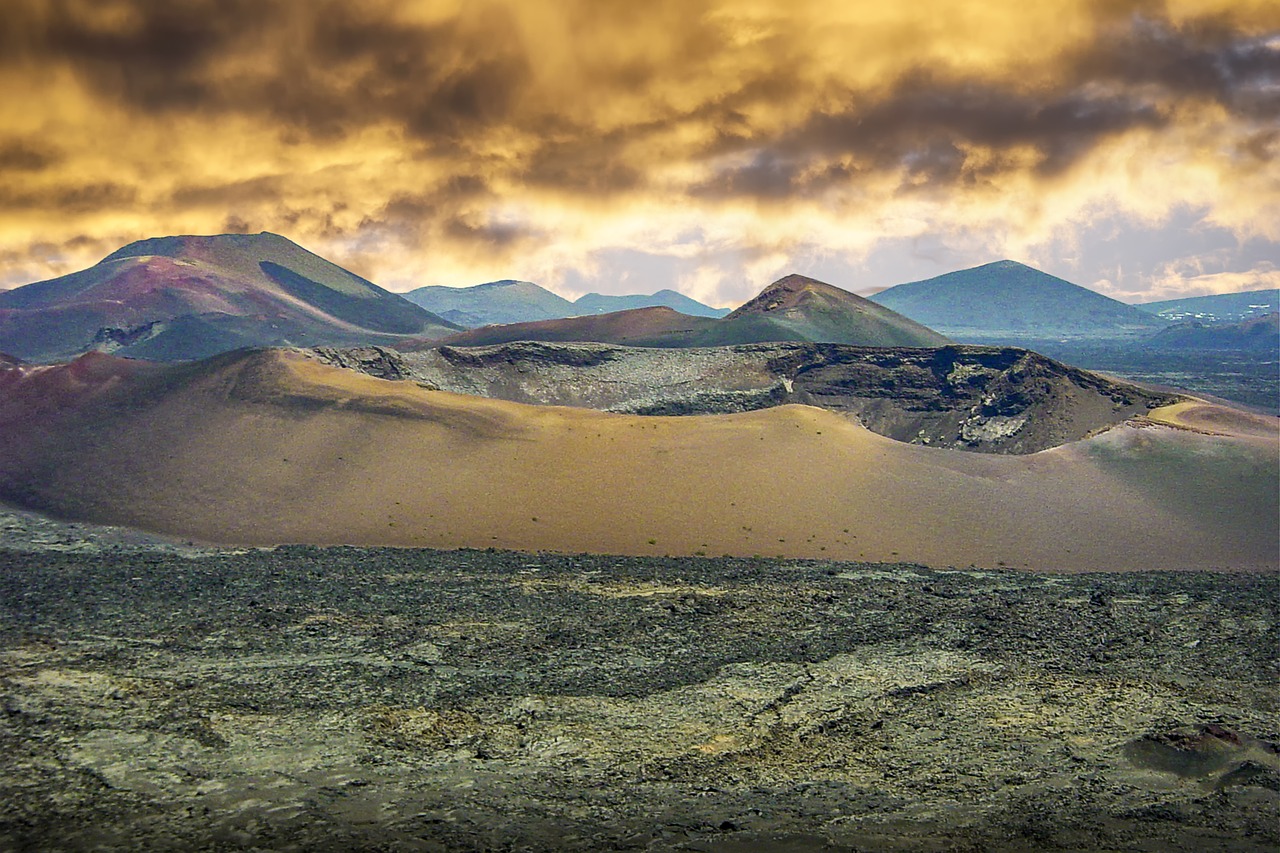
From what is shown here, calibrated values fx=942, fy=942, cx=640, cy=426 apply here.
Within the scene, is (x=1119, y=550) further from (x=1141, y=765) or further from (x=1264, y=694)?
(x=1141, y=765)

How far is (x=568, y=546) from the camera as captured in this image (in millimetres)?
37406

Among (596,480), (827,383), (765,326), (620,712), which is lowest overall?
(620,712)

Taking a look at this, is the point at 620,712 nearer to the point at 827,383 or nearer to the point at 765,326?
the point at 827,383

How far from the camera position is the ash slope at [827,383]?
225ft

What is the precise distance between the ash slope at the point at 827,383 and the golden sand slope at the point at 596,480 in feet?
44.0

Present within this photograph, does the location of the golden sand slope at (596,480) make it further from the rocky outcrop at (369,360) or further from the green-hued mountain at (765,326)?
the green-hued mountain at (765,326)

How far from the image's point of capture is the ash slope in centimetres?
6850

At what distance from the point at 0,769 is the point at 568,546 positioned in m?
22.2

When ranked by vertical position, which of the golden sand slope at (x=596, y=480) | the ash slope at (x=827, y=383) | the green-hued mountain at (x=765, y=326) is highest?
the green-hued mountain at (x=765, y=326)

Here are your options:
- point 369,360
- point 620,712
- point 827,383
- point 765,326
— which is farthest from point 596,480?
point 765,326

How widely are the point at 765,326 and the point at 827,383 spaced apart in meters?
37.8

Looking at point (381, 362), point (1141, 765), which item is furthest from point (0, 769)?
point (381, 362)

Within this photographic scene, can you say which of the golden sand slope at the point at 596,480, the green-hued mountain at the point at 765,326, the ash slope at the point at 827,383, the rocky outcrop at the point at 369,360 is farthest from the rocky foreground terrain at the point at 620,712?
the green-hued mountain at the point at 765,326

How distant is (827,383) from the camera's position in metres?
84.4
